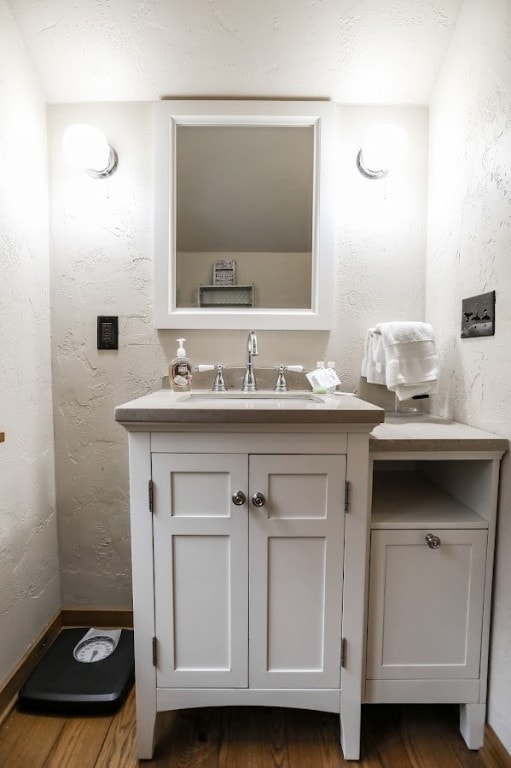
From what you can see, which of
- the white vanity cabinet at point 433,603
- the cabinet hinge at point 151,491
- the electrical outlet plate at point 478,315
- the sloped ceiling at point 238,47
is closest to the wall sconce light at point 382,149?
the sloped ceiling at point 238,47

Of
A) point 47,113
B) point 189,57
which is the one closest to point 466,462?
point 189,57

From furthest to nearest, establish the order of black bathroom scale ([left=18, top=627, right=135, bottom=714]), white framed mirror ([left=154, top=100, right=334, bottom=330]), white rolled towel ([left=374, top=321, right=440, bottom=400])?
white framed mirror ([left=154, top=100, right=334, bottom=330])
white rolled towel ([left=374, top=321, right=440, bottom=400])
black bathroom scale ([left=18, top=627, right=135, bottom=714])

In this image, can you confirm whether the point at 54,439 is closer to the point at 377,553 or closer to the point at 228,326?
the point at 228,326

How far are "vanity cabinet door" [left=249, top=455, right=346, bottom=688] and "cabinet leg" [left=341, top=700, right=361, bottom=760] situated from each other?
0.07m

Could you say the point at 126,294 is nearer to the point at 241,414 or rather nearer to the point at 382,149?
the point at 241,414

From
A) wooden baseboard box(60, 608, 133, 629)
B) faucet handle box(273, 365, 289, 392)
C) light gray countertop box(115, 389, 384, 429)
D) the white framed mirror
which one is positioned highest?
the white framed mirror

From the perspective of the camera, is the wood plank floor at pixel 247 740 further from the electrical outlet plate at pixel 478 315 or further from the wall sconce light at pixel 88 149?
the wall sconce light at pixel 88 149

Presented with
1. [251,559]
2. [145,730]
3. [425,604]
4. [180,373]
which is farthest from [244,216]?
[145,730]

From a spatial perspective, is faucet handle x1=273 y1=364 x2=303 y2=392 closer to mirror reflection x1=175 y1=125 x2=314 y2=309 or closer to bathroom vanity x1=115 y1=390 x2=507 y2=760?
mirror reflection x1=175 y1=125 x2=314 y2=309

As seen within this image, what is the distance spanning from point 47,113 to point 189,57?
514 mm

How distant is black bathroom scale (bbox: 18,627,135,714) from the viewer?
41.6 inches

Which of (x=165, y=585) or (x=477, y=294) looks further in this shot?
(x=477, y=294)

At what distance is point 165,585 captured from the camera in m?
0.91

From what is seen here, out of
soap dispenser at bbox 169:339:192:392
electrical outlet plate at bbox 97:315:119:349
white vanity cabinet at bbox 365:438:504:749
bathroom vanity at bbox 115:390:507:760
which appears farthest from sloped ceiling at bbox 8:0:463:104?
white vanity cabinet at bbox 365:438:504:749
